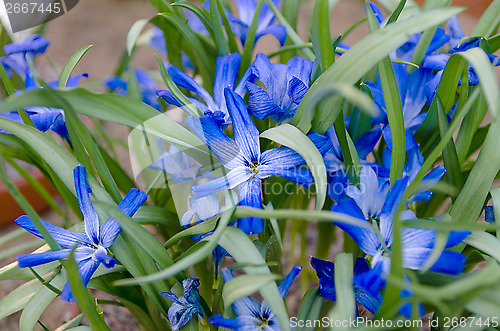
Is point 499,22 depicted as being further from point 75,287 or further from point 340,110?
point 75,287

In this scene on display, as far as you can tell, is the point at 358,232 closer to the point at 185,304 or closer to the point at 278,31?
the point at 185,304

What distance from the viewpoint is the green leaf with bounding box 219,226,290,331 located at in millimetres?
427

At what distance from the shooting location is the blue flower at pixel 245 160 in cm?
48

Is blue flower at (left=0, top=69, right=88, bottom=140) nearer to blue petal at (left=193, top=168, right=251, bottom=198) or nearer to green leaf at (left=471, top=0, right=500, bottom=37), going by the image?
blue petal at (left=193, top=168, right=251, bottom=198)

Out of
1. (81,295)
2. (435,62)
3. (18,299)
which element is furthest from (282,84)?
(18,299)

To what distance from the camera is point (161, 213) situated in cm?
62

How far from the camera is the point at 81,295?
444 mm

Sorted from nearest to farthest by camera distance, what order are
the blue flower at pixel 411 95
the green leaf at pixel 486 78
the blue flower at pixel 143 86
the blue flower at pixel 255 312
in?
the green leaf at pixel 486 78 → the blue flower at pixel 255 312 → the blue flower at pixel 411 95 → the blue flower at pixel 143 86

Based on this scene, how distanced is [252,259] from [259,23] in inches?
18.4

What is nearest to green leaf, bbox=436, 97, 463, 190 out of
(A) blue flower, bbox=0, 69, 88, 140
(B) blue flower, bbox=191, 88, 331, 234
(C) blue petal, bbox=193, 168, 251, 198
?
(B) blue flower, bbox=191, 88, 331, 234

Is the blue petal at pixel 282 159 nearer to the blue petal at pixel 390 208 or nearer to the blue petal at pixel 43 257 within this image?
the blue petal at pixel 390 208

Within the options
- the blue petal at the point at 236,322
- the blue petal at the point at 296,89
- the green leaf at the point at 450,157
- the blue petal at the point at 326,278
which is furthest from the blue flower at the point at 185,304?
the green leaf at the point at 450,157

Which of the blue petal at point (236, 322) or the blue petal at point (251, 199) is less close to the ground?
the blue petal at point (251, 199)

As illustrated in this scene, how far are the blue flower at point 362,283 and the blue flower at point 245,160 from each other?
0.32 feet
